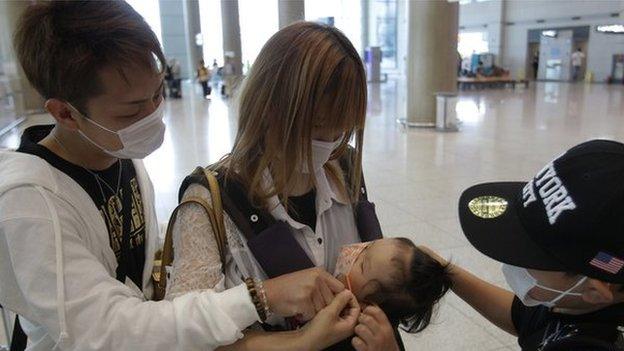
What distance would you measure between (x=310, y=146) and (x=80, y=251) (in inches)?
21.7

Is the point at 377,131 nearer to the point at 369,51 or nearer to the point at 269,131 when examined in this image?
the point at 269,131

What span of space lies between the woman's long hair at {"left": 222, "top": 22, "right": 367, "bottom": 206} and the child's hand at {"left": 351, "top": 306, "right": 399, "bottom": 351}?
1.12ft

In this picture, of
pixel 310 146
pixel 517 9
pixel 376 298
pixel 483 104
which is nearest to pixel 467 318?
pixel 376 298

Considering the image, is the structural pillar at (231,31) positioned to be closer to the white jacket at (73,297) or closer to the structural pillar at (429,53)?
the structural pillar at (429,53)

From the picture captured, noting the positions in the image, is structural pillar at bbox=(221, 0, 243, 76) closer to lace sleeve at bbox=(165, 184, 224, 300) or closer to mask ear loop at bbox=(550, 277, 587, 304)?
lace sleeve at bbox=(165, 184, 224, 300)

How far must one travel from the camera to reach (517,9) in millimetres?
28219

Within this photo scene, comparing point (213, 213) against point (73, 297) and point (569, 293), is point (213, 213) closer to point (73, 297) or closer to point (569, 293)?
point (73, 297)

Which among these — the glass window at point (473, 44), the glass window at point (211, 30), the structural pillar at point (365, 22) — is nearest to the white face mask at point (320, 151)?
the glass window at point (211, 30)

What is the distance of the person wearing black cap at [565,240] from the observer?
3.32 feet

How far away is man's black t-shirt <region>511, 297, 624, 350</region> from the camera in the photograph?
47.6 inches

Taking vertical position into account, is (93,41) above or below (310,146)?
above

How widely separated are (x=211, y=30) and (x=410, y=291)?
3162 centimetres

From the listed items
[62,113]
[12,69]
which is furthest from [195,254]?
[12,69]

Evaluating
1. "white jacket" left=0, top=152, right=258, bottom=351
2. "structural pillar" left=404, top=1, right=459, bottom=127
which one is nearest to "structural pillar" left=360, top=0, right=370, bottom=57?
"structural pillar" left=404, top=1, right=459, bottom=127
